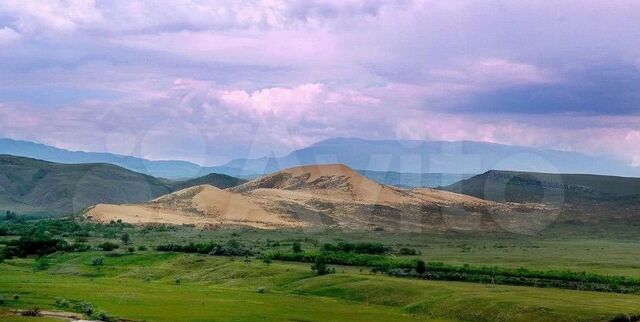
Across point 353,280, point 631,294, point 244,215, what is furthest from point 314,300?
point 244,215

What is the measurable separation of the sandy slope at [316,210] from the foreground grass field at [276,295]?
60.7 metres

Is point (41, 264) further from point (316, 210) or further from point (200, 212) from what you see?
point (316, 210)

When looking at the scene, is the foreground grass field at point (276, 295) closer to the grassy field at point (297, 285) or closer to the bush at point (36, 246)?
the grassy field at point (297, 285)

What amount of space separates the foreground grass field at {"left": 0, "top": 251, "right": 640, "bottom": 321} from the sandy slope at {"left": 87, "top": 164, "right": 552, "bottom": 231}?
60.7 meters

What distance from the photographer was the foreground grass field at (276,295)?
197 feet

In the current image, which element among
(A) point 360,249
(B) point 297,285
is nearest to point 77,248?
(A) point 360,249

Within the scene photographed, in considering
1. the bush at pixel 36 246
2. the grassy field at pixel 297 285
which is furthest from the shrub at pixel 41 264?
the bush at pixel 36 246

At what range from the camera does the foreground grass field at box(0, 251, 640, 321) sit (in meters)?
59.9

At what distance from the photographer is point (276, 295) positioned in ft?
250

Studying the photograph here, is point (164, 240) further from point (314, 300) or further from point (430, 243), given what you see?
point (314, 300)

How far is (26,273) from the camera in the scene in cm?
9200

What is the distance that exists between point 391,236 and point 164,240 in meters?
40.3

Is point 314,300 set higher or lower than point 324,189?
lower

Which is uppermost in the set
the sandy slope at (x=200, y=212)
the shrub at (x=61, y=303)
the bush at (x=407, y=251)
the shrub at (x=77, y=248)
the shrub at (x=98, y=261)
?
the sandy slope at (x=200, y=212)
